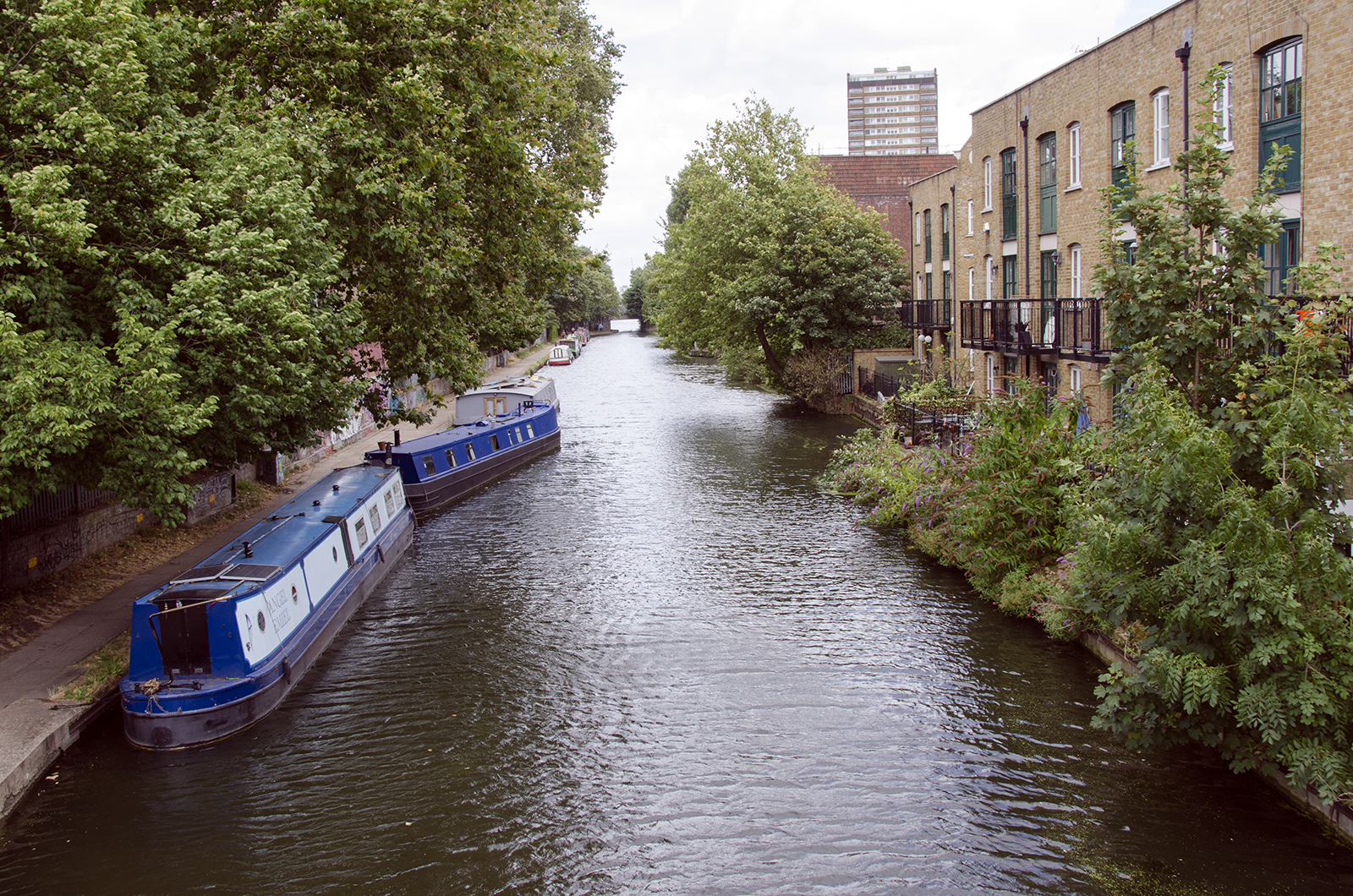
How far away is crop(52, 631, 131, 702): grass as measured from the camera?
1130cm

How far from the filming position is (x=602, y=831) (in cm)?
942

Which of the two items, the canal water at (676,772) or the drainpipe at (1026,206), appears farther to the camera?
the drainpipe at (1026,206)

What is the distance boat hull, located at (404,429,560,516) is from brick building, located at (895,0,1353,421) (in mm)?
12794

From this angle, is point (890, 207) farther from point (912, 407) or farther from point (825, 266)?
point (912, 407)

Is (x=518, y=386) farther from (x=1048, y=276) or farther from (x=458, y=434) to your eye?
(x=1048, y=276)

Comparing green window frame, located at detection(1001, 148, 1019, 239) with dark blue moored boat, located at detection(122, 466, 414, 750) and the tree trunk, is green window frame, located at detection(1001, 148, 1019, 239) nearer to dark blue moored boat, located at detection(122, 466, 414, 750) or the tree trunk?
the tree trunk

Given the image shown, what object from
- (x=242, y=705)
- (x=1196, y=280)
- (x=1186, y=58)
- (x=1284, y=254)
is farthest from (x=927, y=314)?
(x=242, y=705)

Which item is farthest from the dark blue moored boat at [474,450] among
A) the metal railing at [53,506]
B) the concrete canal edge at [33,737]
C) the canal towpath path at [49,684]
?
the concrete canal edge at [33,737]

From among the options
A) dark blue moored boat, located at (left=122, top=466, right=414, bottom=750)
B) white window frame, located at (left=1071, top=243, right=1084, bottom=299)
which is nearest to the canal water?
dark blue moored boat, located at (left=122, top=466, right=414, bottom=750)

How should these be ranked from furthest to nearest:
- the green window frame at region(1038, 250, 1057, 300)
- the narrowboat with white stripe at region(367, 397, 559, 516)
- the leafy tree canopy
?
the green window frame at region(1038, 250, 1057, 300) → the narrowboat with white stripe at region(367, 397, 559, 516) → the leafy tree canopy

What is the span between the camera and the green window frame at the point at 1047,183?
82.1 feet

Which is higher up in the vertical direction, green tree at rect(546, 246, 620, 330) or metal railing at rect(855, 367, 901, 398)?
green tree at rect(546, 246, 620, 330)

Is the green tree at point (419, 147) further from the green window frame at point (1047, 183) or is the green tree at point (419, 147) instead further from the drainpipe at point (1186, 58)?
the green window frame at point (1047, 183)

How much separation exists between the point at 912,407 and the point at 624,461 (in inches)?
334
